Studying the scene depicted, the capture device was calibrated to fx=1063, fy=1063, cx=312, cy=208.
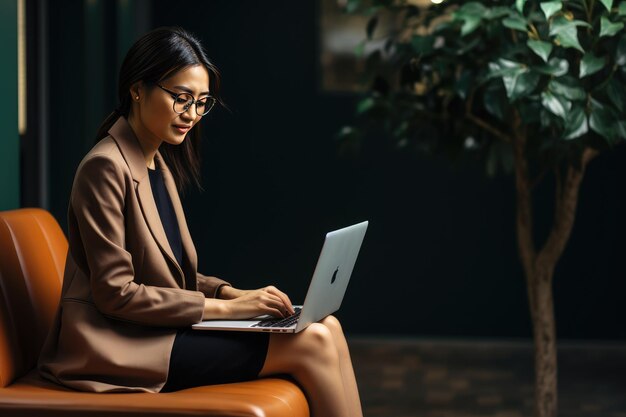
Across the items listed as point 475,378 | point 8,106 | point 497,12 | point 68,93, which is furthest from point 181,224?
point 475,378

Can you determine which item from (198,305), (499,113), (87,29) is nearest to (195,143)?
(198,305)

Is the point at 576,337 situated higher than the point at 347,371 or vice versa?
the point at 347,371

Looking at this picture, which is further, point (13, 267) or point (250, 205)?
point (250, 205)

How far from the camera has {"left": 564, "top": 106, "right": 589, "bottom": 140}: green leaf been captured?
109 inches

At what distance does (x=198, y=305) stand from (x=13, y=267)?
0.44 m

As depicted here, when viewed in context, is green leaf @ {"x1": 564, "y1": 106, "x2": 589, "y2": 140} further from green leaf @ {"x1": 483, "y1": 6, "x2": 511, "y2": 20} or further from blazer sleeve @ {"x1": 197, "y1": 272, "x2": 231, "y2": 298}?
blazer sleeve @ {"x1": 197, "y1": 272, "x2": 231, "y2": 298}

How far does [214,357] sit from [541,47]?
1162mm

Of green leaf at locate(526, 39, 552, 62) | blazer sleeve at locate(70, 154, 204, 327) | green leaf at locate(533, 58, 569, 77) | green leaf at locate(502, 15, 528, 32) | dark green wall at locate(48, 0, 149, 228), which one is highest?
green leaf at locate(502, 15, 528, 32)

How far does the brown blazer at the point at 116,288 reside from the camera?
2.05 m

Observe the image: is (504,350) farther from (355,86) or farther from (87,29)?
(87,29)

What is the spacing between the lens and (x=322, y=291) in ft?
7.06

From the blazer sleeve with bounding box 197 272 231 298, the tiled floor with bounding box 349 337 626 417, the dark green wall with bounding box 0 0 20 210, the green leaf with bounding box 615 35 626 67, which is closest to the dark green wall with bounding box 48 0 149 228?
the dark green wall with bounding box 0 0 20 210

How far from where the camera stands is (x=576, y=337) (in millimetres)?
4918

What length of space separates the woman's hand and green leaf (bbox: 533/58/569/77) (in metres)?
0.97
